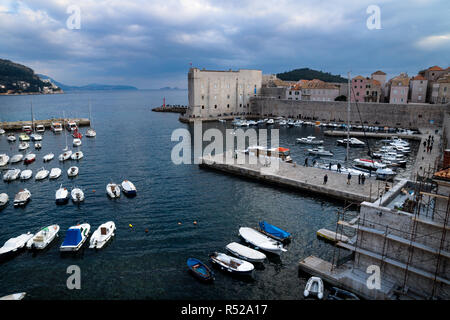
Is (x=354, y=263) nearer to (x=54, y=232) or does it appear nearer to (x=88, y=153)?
(x=54, y=232)

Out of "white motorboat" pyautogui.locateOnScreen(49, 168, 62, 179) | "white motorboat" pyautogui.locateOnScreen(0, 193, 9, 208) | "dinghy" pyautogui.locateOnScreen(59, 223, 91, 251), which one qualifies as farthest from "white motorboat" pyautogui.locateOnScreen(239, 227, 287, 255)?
"white motorboat" pyautogui.locateOnScreen(49, 168, 62, 179)

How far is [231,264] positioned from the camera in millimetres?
16750

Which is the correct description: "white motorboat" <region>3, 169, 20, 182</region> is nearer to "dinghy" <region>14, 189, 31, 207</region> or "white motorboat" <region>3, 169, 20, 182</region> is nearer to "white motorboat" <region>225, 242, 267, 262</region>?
"dinghy" <region>14, 189, 31, 207</region>

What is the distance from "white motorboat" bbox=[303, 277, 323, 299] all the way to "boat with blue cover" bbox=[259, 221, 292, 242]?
454 cm

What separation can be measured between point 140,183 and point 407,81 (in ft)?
212

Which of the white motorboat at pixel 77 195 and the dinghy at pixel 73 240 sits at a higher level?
the white motorboat at pixel 77 195

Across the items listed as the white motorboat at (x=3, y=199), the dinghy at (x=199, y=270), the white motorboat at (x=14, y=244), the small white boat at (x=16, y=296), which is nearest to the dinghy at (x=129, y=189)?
the white motorboat at (x=14, y=244)

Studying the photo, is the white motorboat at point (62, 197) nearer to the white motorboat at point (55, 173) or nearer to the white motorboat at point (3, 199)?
the white motorboat at point (3, 199)

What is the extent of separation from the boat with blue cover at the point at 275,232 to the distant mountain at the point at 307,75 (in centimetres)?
14287

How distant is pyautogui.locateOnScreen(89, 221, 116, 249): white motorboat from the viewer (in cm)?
1912

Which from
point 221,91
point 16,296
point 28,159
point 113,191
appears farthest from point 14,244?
point 221,91

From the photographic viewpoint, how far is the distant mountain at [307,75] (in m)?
153
